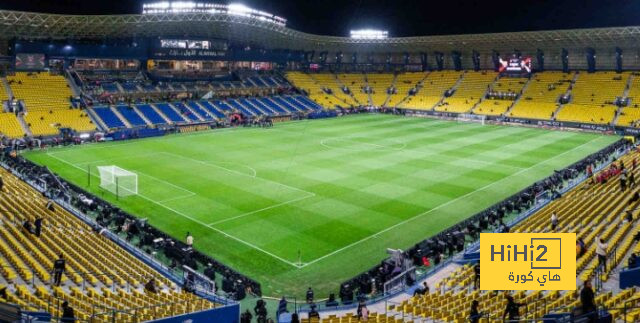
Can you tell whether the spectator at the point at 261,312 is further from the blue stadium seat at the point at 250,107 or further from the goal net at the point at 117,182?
the blue stadium seat at the point at 250,107

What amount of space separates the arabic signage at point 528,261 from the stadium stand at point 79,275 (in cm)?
875

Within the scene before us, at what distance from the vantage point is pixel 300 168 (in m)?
41.4

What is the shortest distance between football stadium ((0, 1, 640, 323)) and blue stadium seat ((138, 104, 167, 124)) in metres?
0.25

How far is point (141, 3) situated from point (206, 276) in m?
51.7

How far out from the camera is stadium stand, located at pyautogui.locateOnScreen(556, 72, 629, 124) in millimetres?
69062

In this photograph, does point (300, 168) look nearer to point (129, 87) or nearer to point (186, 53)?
point (129, 87)

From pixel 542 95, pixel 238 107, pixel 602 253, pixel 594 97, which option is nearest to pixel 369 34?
pixel 238 107

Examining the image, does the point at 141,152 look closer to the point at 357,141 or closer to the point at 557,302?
the point at 357,141

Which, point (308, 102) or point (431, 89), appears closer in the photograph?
point (308, 102)

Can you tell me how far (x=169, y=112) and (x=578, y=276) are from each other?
59.1 metres

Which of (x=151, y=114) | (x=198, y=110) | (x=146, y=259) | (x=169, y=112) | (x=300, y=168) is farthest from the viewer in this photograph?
(x=198, y=110)

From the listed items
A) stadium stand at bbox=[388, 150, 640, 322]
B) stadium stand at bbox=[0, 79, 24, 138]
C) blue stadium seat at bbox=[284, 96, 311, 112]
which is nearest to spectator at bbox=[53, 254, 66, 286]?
stadium stand at bbox=[388, 150, 640, 322]

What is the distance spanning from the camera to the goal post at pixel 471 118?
249ft

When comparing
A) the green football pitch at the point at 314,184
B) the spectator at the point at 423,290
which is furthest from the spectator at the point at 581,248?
the green football pitch at the point at 314,184
